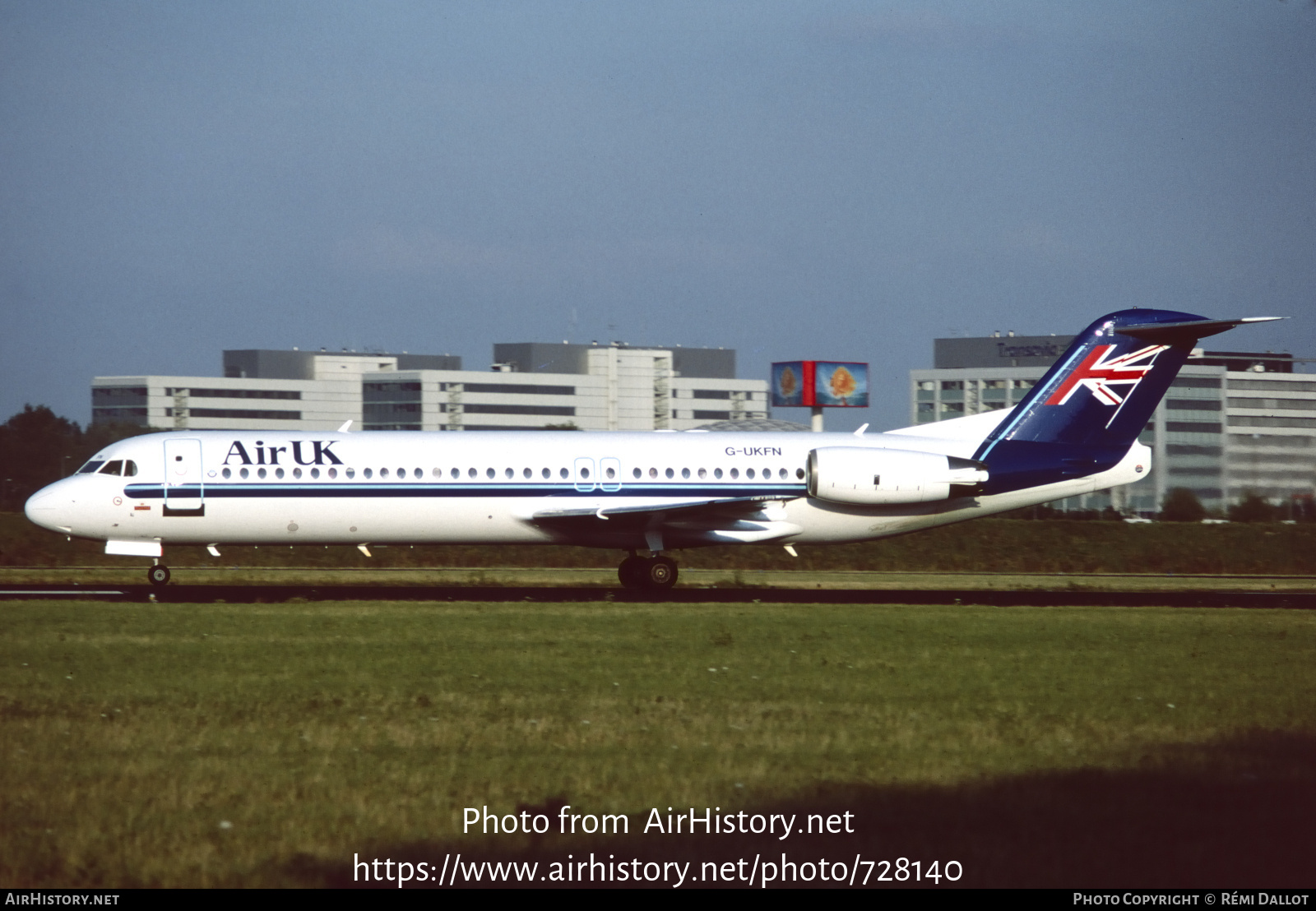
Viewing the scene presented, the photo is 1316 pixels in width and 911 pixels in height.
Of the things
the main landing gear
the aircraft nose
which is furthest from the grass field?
the main landing gear

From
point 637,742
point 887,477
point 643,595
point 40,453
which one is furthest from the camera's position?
point 40,453

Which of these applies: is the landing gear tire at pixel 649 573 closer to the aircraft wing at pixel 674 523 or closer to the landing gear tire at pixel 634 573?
the landing gear tire at pixel 634 573

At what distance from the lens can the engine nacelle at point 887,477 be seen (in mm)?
28734

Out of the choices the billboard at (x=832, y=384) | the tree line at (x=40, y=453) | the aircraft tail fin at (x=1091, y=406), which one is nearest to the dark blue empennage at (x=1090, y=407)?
the aircraft tail fin at (x=1091, y=406)

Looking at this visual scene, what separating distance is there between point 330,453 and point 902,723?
705 inches

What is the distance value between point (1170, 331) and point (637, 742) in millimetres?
20868

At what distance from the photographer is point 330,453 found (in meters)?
28.1

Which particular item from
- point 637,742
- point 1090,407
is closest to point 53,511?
point 637,742

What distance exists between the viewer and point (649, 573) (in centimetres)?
2931

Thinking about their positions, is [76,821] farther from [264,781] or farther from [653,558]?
[653,558]

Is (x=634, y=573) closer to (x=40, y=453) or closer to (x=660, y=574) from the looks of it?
(x=660, y=574)

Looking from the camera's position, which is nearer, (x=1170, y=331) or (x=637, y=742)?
(x=637, y=742)

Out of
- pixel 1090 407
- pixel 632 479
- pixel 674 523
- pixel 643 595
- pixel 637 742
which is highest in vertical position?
pixel 1090 407

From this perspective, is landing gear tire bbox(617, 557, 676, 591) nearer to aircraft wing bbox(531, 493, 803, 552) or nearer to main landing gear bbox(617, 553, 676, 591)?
main landing gear bbox(617, 553, 676, 591)
